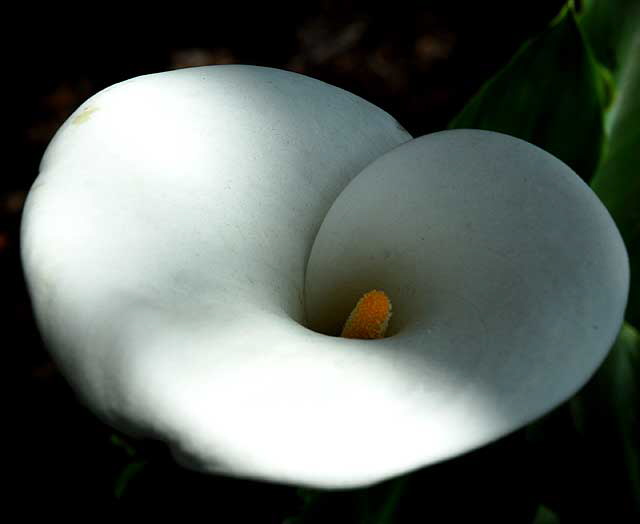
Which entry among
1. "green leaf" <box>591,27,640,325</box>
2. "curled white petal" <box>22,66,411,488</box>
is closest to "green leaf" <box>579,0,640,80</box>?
"green leaf" <box>591,27,640,325</box>

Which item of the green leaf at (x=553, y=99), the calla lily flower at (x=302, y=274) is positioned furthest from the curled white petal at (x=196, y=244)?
the green leaf at (x=553, y=99)

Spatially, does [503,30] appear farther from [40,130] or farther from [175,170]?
[175,170]

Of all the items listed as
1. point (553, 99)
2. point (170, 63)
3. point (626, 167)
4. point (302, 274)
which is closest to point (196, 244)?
point (302, 274)

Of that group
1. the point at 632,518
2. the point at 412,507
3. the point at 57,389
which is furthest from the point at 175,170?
the point at 57,389

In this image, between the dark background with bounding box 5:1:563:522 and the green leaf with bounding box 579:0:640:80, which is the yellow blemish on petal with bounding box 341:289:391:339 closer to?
the green leaf with bounding box 579:0:640:80

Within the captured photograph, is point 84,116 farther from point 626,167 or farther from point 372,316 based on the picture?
point 626,167

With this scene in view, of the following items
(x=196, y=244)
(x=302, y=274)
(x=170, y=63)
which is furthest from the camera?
(x=170, y=63)
